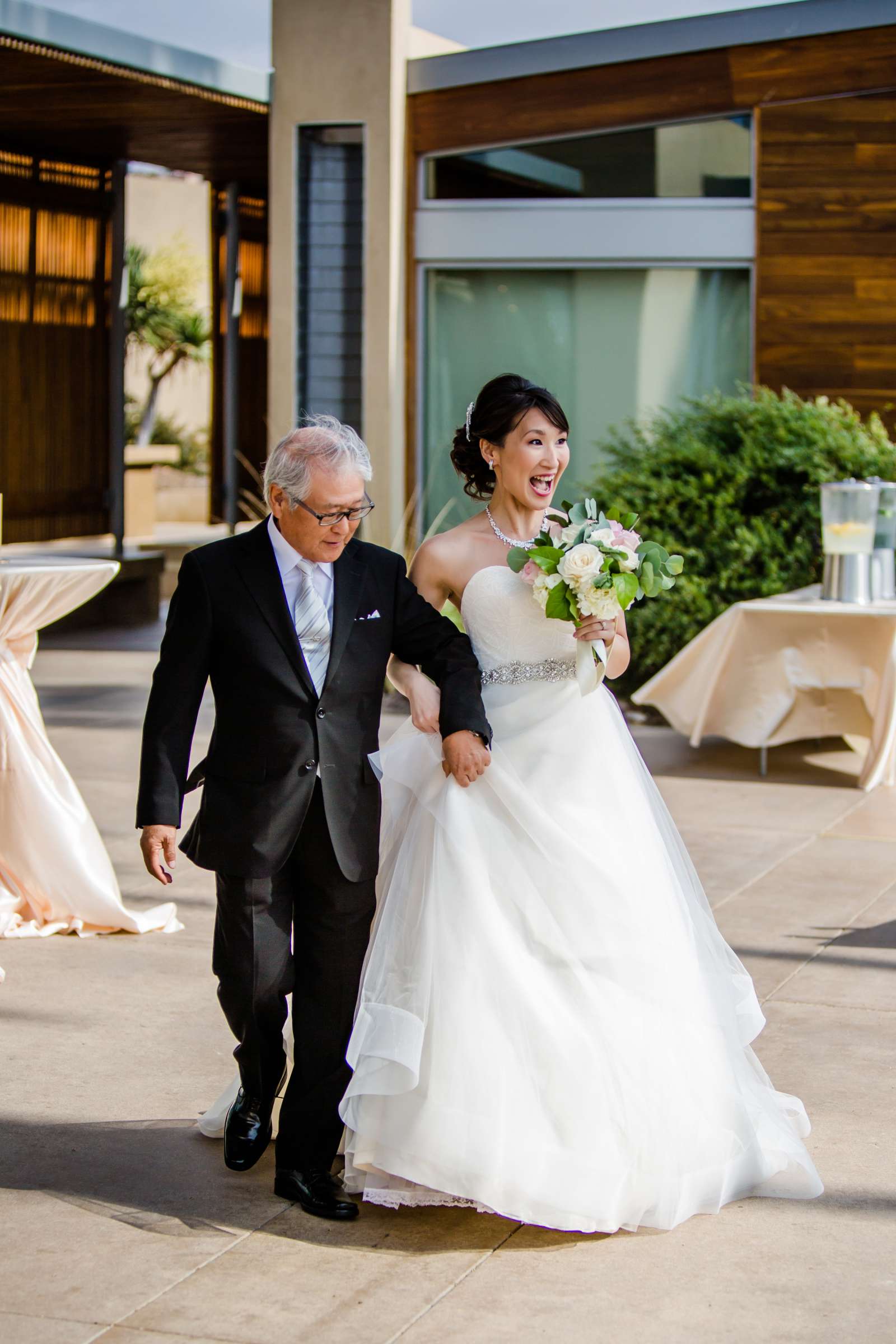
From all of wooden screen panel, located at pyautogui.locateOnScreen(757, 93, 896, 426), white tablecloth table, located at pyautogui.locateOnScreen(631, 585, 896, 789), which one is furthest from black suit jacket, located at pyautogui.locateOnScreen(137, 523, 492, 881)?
wooden screen panel, located at pyautogui.locateOnScreen(757, 93, 896, 426)

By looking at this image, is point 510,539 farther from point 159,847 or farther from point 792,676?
point 792,676

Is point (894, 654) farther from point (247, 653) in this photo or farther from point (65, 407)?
point (65, 407)

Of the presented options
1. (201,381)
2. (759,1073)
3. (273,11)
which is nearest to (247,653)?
(759,1073)

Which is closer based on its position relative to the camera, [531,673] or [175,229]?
[531,673]

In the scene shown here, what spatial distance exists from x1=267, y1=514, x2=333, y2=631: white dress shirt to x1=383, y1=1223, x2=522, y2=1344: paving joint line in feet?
4.37

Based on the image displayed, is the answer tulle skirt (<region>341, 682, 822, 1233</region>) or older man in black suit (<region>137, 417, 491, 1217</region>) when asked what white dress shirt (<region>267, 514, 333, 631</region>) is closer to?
older man in black suit (<region>137, 417, 491, 1217</region>)

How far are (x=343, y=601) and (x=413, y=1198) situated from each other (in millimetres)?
1276

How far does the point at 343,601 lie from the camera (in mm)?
3600

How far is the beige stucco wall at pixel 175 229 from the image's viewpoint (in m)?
38.7

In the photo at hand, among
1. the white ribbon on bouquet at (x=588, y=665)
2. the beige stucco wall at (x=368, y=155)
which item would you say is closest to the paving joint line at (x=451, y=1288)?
the white ribbon on bouquet at (x=588, y=665)

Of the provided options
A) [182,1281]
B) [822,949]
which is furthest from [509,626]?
[822,949]

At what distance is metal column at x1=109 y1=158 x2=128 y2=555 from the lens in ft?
50.8

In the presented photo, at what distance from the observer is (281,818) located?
3.53 meters

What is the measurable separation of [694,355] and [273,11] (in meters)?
4.43
